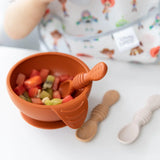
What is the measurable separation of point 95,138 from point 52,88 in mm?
193

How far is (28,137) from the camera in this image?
65 cm

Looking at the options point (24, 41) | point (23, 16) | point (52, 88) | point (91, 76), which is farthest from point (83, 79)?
point (24, 41)

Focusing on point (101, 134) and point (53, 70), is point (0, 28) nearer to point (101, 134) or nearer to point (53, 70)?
point (53, 70)

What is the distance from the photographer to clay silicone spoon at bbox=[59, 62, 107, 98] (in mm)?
568

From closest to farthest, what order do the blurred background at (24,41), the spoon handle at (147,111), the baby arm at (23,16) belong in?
the spoon handle at (147,111) → the baby arm at (23,16) → the blurred background at (24,41)

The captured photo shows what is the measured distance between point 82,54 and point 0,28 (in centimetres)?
33

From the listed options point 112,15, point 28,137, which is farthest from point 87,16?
point 28,137

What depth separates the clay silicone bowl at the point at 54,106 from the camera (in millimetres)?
581

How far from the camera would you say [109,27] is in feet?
2.91

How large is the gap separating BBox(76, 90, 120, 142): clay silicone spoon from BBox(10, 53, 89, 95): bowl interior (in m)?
0.11

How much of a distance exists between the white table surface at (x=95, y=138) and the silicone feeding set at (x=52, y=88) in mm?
32

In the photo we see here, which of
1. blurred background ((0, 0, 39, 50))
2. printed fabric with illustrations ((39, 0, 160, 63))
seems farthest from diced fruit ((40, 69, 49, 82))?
blurred background ((0, 0, 39, 50))

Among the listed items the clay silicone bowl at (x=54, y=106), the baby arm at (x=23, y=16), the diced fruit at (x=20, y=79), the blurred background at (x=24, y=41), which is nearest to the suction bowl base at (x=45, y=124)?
the clay silicone bowl at (x=54, y=106)

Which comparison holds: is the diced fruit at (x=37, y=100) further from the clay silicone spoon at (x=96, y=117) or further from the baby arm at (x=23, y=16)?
the baby arm at (x=23, y=16)
